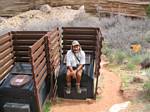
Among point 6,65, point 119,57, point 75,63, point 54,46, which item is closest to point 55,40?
point 54,46

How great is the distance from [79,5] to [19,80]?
11.3 meters

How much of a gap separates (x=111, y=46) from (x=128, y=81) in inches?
140

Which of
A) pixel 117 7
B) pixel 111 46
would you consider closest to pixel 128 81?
A: pixel 111 46

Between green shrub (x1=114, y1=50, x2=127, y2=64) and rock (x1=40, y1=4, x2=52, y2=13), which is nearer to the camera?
green shrub (x1=114, y1=50, x2=127, y2=64)

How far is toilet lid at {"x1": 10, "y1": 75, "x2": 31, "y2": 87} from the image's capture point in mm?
6391

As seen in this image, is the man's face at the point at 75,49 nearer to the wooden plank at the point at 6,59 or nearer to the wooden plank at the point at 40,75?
the wooden plank at the point at 40,75

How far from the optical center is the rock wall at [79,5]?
53.4ft

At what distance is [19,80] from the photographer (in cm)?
652

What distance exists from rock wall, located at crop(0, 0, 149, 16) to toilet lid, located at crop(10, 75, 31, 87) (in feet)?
34.0

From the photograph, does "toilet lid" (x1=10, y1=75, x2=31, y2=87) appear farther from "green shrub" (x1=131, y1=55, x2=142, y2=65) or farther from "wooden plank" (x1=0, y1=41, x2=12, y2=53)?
"green shrub" (x1=131, y1=55, x2=142, y2=65)

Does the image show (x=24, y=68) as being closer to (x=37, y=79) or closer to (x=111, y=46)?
(x=37, y=79)

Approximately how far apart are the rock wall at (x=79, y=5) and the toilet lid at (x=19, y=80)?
407 inches

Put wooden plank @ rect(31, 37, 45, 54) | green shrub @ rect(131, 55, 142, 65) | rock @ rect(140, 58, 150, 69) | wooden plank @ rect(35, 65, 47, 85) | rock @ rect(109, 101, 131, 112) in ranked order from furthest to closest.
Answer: green shrub @ rect(131, 55, 142, 65) < rock @ rect(140, 58, 150, 69) < rock @ rect(109, 101, 131, 112) < wooden plank @ rect(35, 65, 47, 85) < wooden plank @ rect(31, 37, 45, 54)

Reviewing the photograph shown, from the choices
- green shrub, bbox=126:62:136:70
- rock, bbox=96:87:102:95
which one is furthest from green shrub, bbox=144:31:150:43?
rock, bbox=96:87:102:95
